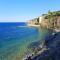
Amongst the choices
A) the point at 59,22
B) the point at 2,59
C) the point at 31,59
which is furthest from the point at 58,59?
the point at 59,22

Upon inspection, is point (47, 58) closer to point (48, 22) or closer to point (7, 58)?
point (7, 58)

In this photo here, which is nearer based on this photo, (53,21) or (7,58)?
(7,58)

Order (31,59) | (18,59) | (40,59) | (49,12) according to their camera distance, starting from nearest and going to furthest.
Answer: (40,59)
(31,59)
(18,59)
(49,12)

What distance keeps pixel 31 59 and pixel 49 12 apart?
87.7 m

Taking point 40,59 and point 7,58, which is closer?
point 40,59

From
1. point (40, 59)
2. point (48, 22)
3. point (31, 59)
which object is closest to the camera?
point (40, 59)

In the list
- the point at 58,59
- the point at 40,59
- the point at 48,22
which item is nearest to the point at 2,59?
the point at 40,59

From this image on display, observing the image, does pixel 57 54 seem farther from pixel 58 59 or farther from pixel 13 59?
pixel 13 59

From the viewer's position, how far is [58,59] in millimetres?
14938

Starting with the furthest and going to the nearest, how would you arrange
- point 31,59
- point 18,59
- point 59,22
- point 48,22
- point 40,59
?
point 48,22, point 59,22, point 18,59, point 31,59, point 40,59

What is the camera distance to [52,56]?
51.9ft

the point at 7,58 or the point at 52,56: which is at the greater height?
the point at 52,56

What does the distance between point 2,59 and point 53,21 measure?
64.7 meters

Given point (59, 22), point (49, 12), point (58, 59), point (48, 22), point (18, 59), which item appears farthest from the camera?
point (49, 12)
